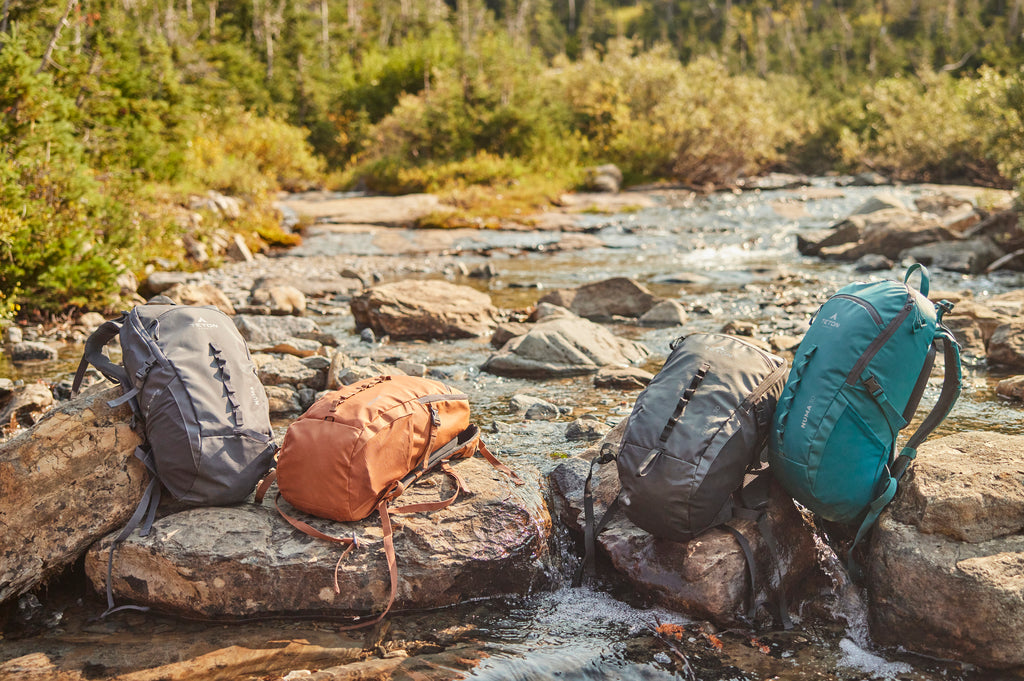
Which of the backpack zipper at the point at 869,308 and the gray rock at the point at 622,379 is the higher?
the backpack zipper at the point at 869,308

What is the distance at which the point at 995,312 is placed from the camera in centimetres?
839

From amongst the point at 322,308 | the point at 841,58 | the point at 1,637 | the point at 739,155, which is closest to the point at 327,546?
the point at 1,637

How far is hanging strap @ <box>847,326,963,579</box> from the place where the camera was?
350 cm

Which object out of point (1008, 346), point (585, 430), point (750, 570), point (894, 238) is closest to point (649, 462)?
point (750, 570)

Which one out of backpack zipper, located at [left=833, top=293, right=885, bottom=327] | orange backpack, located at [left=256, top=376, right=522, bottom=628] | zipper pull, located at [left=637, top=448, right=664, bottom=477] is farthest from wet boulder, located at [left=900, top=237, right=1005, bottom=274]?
orange backpack, located at [left=256, top=376, right=522, bottom=628]

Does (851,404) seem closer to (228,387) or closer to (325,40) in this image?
(228,387)

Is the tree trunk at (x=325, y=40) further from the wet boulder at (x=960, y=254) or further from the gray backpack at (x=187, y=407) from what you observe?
the gray backpack at (x=187, y=407)

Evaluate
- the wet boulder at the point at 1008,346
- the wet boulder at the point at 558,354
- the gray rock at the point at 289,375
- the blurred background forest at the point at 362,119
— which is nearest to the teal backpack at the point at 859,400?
the wet boulder at the point at 558,354

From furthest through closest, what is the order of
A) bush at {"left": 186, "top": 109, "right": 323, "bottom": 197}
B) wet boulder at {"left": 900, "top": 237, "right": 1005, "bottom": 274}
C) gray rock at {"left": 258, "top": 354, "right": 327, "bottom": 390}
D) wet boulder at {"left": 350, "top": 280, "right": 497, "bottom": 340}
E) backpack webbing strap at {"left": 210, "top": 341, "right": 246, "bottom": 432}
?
bush at {"left": 186, "top": 109, "right": 323, "bottom": 197}
wet boulder at {"left": 900, "top": 237, "right": 1005, "bottom": 274}
wet boulder at {"left": 350, "top": 280, "right": 497, "bottom": 340}
gray rock at {"left": 258, "top": 354, "right": 327, "bottom": 390}
backpack webbing strap at {"left": 210, "top": 341, "right": 246, "bottom": 432}

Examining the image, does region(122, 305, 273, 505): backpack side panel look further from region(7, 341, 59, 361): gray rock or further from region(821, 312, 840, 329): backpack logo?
region(7, 341, 59, 361): gray rock

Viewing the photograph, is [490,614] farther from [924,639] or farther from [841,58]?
[841,58]

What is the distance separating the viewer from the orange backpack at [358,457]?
3.61m

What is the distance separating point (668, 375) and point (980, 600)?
1.60 metres

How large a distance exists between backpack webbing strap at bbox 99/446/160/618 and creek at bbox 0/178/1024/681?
0.10m
